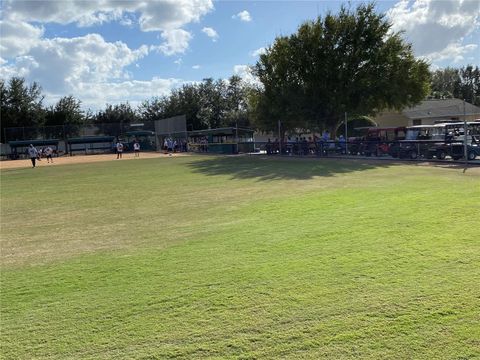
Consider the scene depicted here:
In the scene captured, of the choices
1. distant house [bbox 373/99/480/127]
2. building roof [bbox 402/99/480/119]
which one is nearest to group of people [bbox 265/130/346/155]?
distant house [bbox 373/99/480/127]

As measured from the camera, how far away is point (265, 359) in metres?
3.74

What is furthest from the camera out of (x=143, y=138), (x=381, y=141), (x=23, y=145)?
(x=143, y=138)

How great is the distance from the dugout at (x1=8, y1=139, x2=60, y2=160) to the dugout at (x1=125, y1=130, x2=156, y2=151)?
9.92m

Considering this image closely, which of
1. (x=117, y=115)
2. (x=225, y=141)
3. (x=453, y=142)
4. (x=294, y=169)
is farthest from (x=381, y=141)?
(x=117, y=115)

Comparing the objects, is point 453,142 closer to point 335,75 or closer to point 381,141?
point 381,141

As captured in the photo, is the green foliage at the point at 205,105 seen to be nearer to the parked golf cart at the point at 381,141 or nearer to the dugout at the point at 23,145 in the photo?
the dugout at the point at 23,145

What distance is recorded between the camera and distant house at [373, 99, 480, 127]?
52031 mm

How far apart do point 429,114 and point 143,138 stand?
38.5 m

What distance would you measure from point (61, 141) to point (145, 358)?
6632cm

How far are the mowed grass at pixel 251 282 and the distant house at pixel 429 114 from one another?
145 feet

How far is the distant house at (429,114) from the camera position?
52.0 metres

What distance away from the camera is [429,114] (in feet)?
176

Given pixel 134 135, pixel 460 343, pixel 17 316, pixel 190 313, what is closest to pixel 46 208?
pixel 17 316

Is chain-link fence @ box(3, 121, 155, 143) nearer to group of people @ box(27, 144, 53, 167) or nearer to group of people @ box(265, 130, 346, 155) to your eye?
group of people @ box(27, 144, 53, 167)
